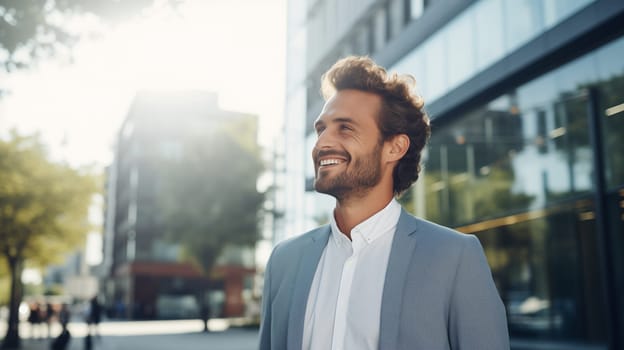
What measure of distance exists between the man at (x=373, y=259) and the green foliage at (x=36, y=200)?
22116 mm

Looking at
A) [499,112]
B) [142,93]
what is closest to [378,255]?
[499,112]

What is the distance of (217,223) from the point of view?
98.7 ft

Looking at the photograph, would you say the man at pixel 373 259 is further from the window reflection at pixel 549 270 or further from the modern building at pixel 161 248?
the modern building at pixel 161 248

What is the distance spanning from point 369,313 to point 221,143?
28.7 m

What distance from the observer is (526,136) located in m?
13.2

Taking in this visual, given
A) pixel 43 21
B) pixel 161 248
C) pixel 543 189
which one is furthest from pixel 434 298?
pixel 161 248

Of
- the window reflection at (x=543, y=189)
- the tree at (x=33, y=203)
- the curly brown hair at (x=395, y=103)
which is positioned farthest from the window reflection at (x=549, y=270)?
the tree at (x=33, y=203)

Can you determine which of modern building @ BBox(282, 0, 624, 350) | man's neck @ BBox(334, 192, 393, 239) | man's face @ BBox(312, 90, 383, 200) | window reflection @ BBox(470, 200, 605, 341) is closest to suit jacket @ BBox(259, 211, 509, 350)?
man's neck @ BBox(334, 192, 393, 239)

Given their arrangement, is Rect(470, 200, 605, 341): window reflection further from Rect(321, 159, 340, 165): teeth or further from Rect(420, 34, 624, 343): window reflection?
Rect(321, 159, 340, 165): teeth

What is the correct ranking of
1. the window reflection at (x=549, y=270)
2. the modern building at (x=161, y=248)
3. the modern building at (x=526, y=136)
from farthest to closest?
the modern building at (x=161, y=248) < the window reflection at (x=549, y=270) < the modern building at (x=526, y=136)

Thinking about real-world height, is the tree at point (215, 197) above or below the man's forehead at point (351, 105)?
above

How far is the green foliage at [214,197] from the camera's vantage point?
1180 inches

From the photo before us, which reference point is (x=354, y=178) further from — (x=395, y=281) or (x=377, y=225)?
(x=395, y=281)

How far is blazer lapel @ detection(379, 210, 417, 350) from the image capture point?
1929 mm
